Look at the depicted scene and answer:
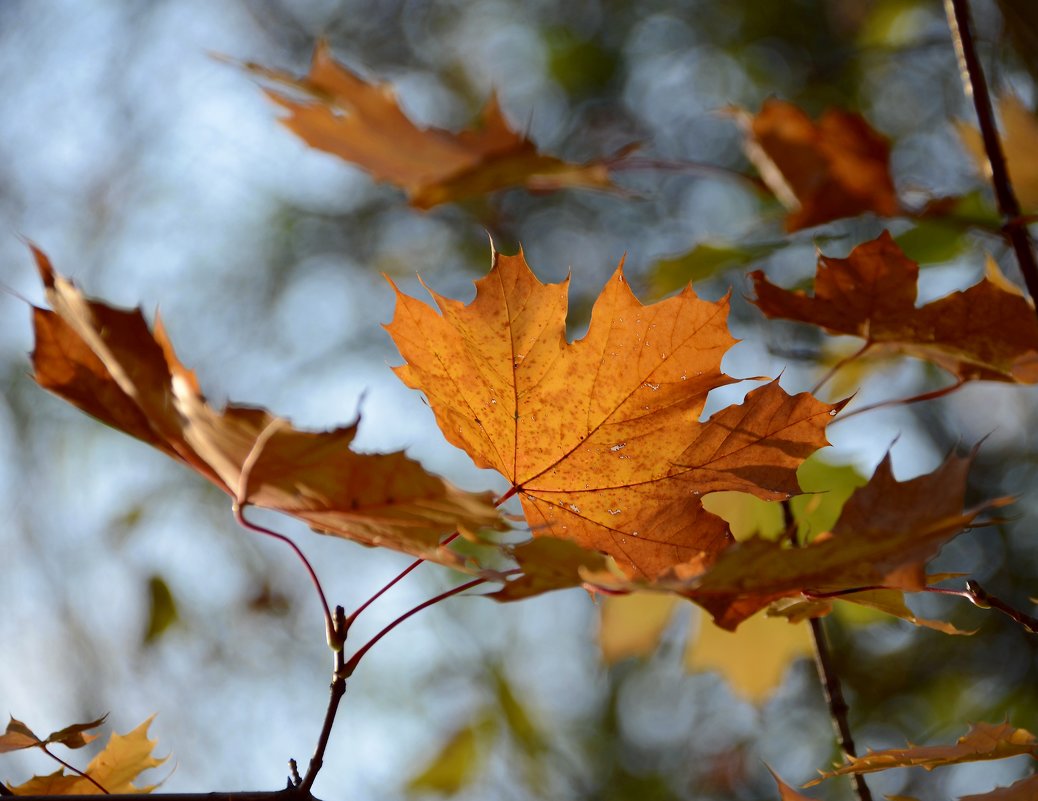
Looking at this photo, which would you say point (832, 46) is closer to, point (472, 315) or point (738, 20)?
point (738, 20)

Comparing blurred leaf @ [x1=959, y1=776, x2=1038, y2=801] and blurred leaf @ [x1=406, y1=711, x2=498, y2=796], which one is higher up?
blurred leaf @ [x1=959, y1=776, x2=1038, y2=801]

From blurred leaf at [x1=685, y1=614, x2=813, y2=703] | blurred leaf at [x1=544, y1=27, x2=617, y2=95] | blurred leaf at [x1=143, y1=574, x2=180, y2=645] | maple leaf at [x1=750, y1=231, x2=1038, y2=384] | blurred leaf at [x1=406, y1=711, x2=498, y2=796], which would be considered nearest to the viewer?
maple leaf at [x1=750, y1=231, x2=1038, y2=384]

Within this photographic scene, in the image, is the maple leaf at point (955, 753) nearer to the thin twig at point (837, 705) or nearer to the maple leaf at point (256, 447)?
the thin twig at point (837, 705)

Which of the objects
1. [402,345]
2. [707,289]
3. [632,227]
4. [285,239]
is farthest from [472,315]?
[285,239]

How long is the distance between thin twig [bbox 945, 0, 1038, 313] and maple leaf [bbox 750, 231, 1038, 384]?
0.06 metres

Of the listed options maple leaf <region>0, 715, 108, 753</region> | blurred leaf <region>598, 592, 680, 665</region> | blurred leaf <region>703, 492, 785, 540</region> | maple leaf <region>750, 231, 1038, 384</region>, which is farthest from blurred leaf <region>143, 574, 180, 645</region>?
maple leaf <region>750, 231, 1038, 384</region>

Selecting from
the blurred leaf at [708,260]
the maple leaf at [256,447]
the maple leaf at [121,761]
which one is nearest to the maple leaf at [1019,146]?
the blurred leaf at [708,260]

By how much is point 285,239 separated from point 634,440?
3.31 m

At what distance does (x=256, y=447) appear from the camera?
0.40m

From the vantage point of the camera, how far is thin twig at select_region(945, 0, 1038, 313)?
26.3 inches

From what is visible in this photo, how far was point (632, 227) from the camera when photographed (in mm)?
3486

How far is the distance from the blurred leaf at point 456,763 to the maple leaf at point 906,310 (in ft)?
6.41

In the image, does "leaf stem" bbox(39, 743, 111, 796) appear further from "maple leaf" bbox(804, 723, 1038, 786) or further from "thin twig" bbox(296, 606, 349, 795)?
"maple leaf" bbox(804, 723, 1038, 786)

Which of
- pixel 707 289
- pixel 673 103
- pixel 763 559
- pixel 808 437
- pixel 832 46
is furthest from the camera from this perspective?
pixel 673 103
